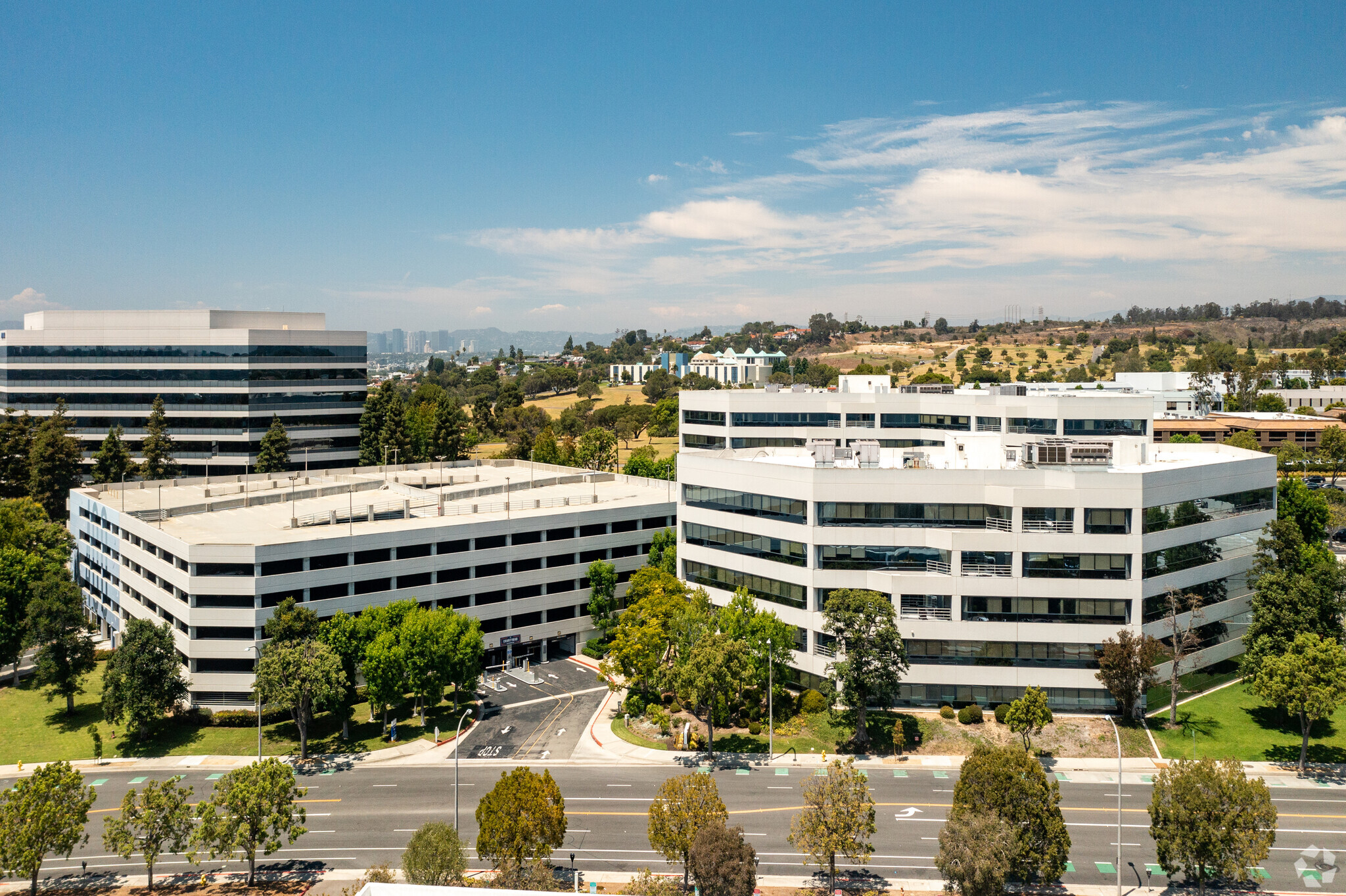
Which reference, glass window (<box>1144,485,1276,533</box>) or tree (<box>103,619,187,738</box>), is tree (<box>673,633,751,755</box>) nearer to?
glass window (<box>1144,485,1276,533</box>)

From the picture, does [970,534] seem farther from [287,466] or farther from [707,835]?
[287,466]

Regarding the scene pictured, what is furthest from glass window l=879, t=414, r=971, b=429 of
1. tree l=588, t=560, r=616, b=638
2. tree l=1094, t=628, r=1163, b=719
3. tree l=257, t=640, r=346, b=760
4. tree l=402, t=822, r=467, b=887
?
tree l=402, t=822, r=467, b=887

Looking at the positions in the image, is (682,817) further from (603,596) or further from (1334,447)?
Result: (1334,447)

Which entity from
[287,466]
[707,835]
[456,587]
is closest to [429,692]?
[456,587]

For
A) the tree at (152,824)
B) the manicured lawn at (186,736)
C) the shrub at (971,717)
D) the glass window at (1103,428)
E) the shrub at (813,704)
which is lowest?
the manicured lawn at (186,736)

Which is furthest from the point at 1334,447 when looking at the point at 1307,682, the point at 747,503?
the point at 747,503

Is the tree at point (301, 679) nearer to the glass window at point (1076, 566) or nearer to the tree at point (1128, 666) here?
the glass window at point (1076, 566)

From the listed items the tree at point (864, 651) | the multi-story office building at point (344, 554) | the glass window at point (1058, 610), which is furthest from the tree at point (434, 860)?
the glass window at point (1058, 610)
